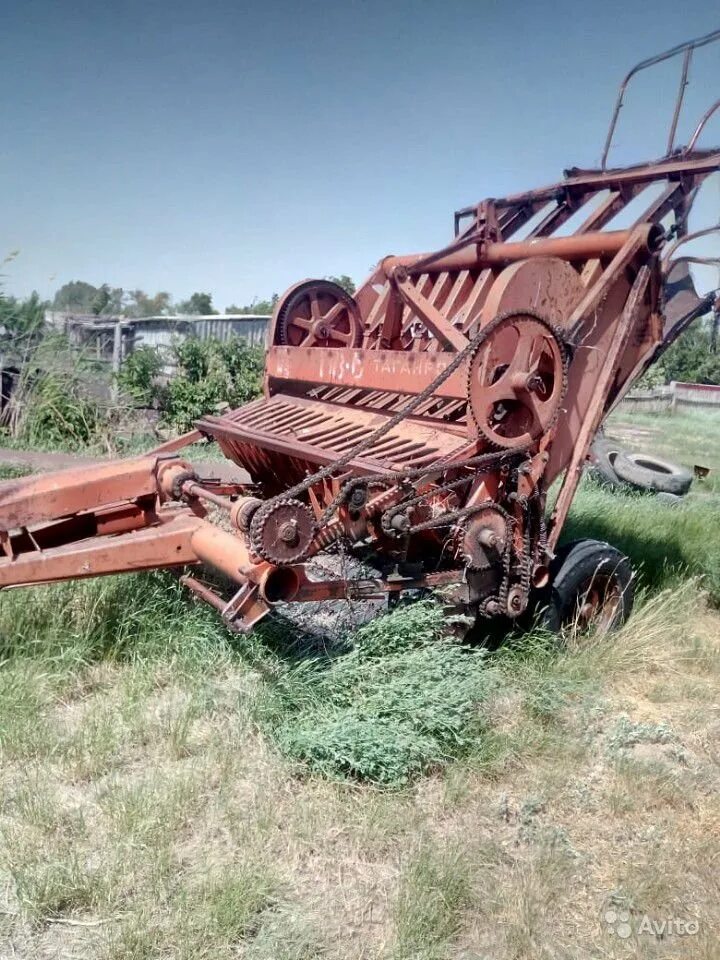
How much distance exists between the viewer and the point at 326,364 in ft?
15.0

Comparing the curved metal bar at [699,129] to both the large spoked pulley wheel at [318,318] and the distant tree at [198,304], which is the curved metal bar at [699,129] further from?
the distant tree at [198,304]

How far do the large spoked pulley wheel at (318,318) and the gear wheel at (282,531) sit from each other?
7.23 ft

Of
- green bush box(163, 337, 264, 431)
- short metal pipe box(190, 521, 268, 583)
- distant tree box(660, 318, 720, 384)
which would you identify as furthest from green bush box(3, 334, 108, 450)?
distant tree box(660, 318, 720, 384)

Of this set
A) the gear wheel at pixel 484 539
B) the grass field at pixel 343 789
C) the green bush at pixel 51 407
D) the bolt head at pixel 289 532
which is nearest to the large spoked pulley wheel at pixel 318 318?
the grass field at pixel 343 789

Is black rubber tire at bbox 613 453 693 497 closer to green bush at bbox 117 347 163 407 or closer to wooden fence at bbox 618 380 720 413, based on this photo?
green bush at bbox 117 347 163 407

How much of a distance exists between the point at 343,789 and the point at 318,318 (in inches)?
122

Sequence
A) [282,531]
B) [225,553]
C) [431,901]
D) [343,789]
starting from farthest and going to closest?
[225,553] < [282,531] < [343,789] < [431,901]

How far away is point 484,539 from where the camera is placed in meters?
3.74

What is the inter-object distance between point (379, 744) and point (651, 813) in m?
1.07

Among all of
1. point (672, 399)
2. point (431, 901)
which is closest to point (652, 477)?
point (431, 901)

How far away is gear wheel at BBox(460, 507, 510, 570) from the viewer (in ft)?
12.2

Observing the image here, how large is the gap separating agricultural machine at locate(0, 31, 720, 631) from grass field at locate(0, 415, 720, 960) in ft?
1.18

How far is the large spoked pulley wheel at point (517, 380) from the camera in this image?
142 inches

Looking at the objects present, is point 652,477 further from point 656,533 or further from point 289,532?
point 289,532
